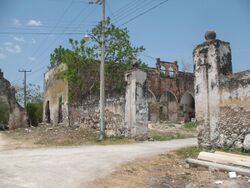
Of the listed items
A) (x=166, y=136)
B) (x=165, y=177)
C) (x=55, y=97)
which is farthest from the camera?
(x=55, y=97)

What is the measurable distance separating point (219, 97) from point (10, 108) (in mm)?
22929

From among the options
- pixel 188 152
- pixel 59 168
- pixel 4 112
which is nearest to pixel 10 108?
pixel 4 112

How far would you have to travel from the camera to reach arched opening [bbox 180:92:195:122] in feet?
126

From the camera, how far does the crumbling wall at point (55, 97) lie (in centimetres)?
2628

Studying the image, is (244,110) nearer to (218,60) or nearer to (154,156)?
(218,60)

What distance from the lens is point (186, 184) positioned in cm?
675

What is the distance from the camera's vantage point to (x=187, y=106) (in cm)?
3912

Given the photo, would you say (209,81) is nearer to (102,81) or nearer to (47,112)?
(102,81)

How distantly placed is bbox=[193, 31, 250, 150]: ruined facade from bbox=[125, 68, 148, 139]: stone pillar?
4681 mm

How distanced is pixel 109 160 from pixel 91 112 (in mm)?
11710

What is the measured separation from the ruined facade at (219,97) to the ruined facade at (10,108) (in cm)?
2176

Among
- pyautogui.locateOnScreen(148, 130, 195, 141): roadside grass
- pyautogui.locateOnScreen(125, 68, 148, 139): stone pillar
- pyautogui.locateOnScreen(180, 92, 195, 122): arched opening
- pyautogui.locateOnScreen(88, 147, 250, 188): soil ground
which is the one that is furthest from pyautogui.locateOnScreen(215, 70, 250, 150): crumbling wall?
pyautogui.locateOnScreen(180, 92, 195, 122): arched opening

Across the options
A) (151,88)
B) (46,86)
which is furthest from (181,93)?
(46,86)

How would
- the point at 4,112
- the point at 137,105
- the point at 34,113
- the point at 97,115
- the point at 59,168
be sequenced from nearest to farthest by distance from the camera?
the point at 59,168 → the point at 137,105 → the point at 97,115 → the point at 4,112 → the point at 34,113
